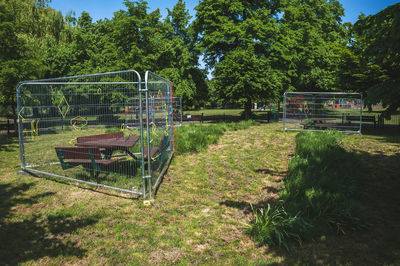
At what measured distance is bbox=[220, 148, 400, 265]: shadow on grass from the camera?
334cm

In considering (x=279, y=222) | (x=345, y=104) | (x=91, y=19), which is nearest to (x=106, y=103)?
(x=279, y=222)

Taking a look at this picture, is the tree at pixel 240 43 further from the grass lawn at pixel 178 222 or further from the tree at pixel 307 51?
the grass lawn at pixel 178 222

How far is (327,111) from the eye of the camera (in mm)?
14188

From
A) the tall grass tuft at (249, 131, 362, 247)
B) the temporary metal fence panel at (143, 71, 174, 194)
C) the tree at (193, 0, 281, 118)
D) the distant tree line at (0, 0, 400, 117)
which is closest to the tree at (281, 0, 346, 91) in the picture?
the distant tree line at (0, 0, 400, 117)

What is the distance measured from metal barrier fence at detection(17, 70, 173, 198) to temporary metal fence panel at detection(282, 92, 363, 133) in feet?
32.8

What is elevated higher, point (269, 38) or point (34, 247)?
point (269, 38)

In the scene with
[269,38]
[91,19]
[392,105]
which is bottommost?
[392,105]

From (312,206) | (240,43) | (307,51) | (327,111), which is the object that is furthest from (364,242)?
(307,51)

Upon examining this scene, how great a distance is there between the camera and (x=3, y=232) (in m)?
4.18

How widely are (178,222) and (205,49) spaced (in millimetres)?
21547

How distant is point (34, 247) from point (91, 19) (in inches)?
1228

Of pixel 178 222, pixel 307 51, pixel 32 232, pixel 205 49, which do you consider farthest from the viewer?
pixel 307 51

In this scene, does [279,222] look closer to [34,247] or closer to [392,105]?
[392,105]

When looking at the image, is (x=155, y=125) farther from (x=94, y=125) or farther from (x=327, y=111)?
(x=327, y=111)
